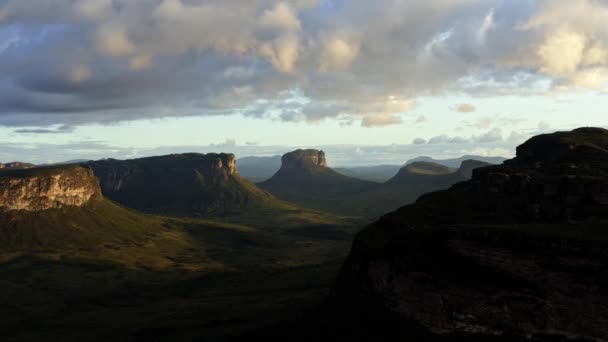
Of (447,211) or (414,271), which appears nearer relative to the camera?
(414,271)

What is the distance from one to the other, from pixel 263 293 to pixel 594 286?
127866mm

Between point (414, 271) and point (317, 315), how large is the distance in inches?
1197

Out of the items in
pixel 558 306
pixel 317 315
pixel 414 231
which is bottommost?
pixel 317 315

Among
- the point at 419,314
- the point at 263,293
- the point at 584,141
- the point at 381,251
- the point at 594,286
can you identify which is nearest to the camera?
the point at 594,286

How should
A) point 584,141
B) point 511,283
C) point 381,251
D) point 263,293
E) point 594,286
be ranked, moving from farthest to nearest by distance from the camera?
point 263,293 → point 584,141 → point 381,251 → point 511,283 → point 594,286

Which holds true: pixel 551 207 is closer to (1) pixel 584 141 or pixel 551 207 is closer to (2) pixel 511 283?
(2) pixel 511 283

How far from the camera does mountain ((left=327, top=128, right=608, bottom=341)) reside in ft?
262

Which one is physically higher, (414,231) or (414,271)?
(414,231)

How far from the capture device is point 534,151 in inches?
5896

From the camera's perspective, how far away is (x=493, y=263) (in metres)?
86.4

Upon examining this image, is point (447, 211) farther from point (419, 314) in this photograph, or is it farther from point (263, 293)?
point (263, 293)

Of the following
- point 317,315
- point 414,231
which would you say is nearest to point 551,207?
point 414,231

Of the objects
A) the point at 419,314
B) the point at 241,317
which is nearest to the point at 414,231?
the point at 419,314

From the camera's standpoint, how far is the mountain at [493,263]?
262 ft
